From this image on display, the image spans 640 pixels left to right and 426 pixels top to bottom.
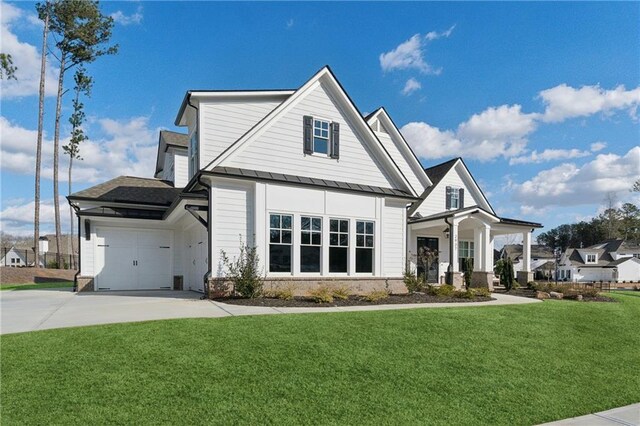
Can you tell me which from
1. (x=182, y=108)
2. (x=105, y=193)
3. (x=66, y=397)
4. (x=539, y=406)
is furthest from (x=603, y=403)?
(x=105, y=193)

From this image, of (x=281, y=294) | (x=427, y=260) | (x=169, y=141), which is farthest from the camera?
(x=169, y=141)

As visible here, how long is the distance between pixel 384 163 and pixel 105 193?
11.7m

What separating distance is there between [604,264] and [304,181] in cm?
6418

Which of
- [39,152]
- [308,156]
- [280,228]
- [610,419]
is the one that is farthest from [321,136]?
[39,152]

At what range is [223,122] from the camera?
13352 millimetres

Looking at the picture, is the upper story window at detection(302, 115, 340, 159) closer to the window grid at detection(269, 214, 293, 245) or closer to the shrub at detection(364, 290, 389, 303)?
the window grid at detection(269, 214, 293, 245)

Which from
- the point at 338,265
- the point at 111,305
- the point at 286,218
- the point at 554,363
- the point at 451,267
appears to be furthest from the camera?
the point at 451,267

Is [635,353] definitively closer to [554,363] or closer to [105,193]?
[554,363]

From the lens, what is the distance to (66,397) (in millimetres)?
4160

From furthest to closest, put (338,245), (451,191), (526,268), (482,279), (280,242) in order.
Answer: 1. (451,191)
2. (526,268)
3. (482,279)
4. (338,245)
5. (280,242)

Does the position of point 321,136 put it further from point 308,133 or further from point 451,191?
point 451,191

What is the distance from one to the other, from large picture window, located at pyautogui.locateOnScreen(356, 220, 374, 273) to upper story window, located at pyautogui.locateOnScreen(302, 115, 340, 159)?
8.91ft

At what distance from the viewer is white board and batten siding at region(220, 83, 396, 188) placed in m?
12.6

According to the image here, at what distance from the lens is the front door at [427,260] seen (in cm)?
1873
